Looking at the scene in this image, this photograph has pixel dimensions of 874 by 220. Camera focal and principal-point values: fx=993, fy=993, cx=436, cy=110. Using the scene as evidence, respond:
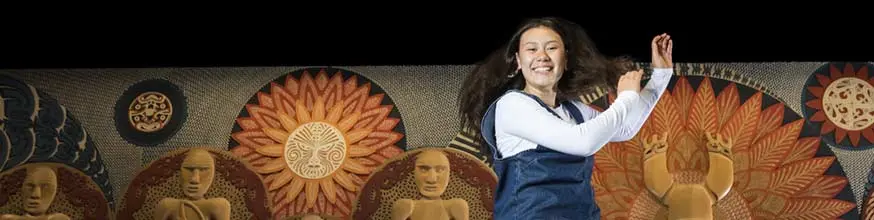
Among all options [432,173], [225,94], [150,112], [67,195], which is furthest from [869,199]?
[67,195]

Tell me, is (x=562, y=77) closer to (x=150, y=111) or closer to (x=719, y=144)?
(x=719, y=144)

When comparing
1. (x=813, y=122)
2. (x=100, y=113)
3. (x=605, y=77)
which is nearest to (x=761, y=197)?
(x=813, y=122)

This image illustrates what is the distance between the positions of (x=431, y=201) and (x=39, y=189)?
1226 millimetres

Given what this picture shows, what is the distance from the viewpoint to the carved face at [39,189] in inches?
122

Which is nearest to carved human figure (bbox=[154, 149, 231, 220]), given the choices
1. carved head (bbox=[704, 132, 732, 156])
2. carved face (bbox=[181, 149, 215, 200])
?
carved face (bbox=[181, 149, 215, 200])

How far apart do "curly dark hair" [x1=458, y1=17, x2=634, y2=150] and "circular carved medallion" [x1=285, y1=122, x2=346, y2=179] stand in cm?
89

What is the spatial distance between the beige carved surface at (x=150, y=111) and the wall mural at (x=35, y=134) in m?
0.16

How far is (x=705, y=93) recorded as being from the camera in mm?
3131

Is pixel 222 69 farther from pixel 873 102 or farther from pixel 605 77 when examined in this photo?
pixel 873 102

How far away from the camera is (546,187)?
6.31 feet

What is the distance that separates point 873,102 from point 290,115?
1.84 metres

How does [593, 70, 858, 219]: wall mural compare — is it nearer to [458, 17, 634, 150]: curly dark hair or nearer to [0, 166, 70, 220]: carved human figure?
[458, 17, 634, 150]: curly dark hair

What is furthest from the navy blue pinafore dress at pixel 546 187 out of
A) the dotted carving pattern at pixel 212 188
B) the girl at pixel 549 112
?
the dotted carving pattern at pixel 212 188

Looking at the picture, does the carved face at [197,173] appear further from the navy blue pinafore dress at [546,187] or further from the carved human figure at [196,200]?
the navy blue pinafore dress at [546,187]
